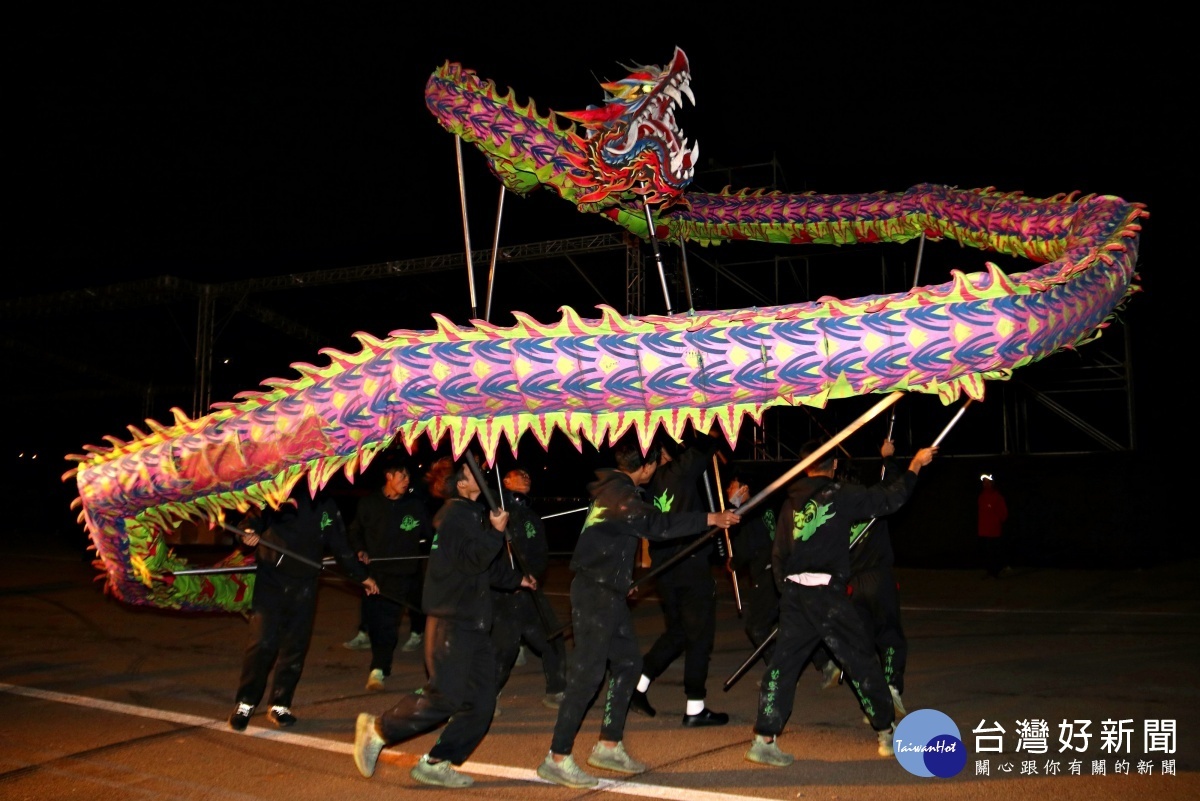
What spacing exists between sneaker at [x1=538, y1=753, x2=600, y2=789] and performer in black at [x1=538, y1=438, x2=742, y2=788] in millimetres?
10

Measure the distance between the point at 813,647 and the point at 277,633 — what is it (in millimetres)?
3506

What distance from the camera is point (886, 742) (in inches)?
220

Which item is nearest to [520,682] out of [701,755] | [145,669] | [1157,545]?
[701,755]

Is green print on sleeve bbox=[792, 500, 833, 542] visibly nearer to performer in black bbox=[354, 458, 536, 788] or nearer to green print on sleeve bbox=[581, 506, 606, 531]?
green print on sleeve bbox=[581, 506, 606, 531]

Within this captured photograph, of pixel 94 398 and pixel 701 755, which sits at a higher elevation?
pixel 94 398

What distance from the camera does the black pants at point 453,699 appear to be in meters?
5.11

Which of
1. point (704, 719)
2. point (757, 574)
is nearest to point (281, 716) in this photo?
point (704, 719)

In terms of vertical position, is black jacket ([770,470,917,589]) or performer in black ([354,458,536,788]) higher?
black jacket ([770,470,917,589])

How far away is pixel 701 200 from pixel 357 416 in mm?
4064

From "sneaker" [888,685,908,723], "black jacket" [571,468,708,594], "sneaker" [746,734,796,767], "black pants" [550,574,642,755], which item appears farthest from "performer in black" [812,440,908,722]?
"black pants" [550,574,642,755]

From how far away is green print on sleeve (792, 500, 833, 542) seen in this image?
572 centimetres

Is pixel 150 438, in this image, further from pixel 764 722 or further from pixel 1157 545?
pixel 1157 545

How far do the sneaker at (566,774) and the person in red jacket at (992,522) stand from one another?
1153 centimetres

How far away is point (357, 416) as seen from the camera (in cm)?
462
